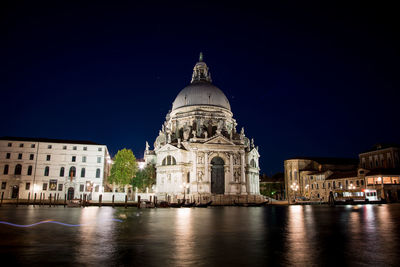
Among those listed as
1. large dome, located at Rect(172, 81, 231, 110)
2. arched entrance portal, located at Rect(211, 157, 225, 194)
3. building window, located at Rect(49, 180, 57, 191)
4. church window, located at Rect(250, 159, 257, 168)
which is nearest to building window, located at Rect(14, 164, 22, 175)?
building window, located at Rect(49, 180, 57, 191)

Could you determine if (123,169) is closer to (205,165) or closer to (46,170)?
(46,170)

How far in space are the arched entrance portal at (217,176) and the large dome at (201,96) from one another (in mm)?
13224

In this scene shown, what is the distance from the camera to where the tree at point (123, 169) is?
53000mm

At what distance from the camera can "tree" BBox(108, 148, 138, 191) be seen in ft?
174

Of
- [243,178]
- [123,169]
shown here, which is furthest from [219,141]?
[123,169]

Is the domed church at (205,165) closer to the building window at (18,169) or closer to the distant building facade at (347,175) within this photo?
the distant building facade at (347,175)

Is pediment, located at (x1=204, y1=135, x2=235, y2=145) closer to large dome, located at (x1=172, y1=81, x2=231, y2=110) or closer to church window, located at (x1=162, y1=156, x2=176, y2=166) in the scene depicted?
church window, located at (x1=162, y1=156, x2=176, y2=166)

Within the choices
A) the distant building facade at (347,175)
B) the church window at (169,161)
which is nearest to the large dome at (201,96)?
the church window at (169,161)

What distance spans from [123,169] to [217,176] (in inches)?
646

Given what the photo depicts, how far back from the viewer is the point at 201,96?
5997 cm

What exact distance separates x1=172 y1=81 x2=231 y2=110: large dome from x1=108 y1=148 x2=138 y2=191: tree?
1477cm

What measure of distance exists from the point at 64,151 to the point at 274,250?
5002 cm

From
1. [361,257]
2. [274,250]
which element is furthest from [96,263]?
[361,257]

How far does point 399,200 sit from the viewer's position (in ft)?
164
